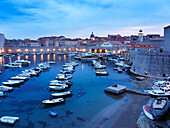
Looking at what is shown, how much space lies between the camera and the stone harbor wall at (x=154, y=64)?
20.4 metres

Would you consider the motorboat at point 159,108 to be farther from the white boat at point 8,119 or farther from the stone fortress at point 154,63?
the stone fortress at point 154,63

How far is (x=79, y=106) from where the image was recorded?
13.8 m

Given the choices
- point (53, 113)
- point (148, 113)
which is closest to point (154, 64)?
point (148, 113)

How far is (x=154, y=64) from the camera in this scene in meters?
21.5

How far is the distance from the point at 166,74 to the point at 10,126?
1791cm

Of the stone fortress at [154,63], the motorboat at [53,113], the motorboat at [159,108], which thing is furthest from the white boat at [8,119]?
the stone fortress at [154,63]

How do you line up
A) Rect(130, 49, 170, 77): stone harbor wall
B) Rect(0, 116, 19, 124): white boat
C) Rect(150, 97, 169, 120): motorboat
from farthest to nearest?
Rect(130, 49, 170, 77): stone harbor wall → Rect(0, 116, 19, 124): white boat → Rect(150, 97, 169, 120): motorboat

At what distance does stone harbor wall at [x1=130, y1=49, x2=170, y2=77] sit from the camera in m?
20.4

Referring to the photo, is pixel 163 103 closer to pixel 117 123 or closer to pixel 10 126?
pixel 117 123

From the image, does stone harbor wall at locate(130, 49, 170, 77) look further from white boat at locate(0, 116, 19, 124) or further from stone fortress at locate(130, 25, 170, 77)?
white boat at locate(0, 116, 19, 124)

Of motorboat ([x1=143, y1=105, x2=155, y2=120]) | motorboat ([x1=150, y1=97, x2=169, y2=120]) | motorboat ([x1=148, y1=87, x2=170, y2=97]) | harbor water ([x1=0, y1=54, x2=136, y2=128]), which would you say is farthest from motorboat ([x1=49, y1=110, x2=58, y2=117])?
motorboat ([x1=148, y1=87, x2=170, y2=97])

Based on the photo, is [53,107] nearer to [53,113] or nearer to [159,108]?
[53,113]

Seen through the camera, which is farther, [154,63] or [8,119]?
[154,63]

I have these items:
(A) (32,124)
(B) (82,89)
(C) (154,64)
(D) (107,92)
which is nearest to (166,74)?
(C) (154,64)
